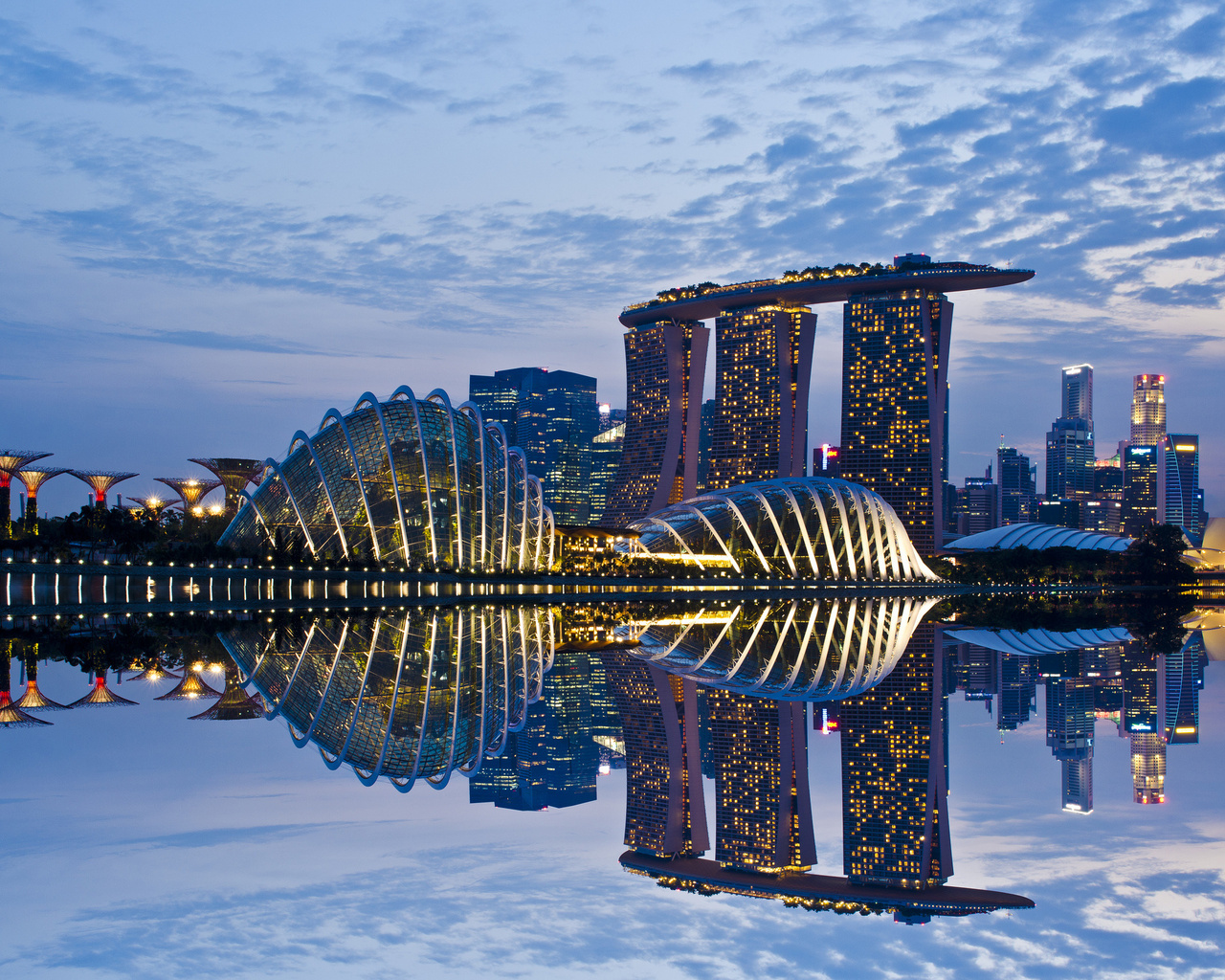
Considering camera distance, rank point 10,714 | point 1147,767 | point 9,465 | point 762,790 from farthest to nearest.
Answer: point 9,465
point 10,714
point 1147,767
point 762,790

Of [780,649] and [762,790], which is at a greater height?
[780,649]

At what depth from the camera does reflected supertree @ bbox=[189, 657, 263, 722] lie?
2330cm

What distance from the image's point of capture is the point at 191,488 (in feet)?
490

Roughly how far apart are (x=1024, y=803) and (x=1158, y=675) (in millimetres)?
19227

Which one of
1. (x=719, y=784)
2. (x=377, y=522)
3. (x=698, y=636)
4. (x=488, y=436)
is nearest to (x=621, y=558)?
(x=488, y=436)

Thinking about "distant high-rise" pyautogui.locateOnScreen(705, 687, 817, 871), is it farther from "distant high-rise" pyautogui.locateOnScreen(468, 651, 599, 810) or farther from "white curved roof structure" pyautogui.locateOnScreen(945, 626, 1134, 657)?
"white curved roof structure" pyautogui.locateOnScreen(945, 626, 1134, 657)

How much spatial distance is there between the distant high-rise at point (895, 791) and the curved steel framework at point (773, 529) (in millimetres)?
88532

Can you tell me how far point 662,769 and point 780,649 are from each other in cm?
2155

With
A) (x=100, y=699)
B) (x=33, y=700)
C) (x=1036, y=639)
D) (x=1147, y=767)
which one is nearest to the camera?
(x=1147, y=767)

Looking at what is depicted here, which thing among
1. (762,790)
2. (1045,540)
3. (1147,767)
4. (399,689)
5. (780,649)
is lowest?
(762,790)

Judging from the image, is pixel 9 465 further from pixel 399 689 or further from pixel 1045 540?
pixel 1045 540

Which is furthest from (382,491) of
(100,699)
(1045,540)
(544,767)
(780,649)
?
(1045,540)

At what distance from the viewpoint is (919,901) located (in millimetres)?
12984

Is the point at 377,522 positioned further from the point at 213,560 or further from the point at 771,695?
the point at 771,695
